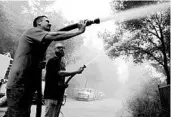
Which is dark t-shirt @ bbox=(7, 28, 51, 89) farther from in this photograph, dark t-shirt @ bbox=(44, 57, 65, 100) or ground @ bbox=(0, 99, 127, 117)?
ground @ bbox=(0, 99, 127, 117)

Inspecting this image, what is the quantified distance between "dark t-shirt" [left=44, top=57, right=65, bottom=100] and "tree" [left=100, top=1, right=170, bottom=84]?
778 centimetres

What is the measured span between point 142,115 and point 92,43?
191 ft

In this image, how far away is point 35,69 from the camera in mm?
2709

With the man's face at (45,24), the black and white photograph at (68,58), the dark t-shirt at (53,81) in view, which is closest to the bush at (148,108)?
the black and white photograph at (68,58)

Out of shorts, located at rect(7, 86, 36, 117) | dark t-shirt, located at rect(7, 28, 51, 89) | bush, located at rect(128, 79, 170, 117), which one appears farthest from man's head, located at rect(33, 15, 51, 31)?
bush, located at rect(128, 79, 170, 117)

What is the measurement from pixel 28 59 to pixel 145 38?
991 centimetres

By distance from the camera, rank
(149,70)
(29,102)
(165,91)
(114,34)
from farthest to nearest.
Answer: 1. (149,70)
2. (114,34)
3. (165,91)
4. (29,102)

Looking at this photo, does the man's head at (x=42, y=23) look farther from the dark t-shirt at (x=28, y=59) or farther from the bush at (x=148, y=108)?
the bush at (x=148, y=108)

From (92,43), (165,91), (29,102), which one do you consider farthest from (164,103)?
(92,43)

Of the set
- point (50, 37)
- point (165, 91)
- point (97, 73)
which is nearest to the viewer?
point (50, 37)

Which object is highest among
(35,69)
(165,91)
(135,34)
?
(135,34)

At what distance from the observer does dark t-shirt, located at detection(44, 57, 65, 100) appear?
4.36 metres

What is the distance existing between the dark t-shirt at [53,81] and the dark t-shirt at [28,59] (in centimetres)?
167

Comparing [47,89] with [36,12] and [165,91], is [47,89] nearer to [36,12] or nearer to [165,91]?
Answer: [165,91]
